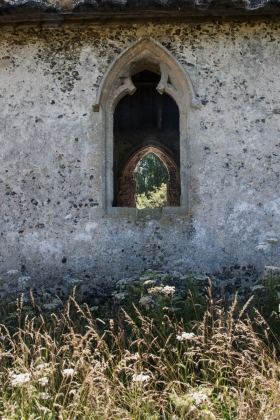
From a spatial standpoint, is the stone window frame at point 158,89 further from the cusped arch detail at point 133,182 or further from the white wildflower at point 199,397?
the cusped arch detail at point 133,182

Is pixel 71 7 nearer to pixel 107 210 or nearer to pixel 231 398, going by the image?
pixel 107 210

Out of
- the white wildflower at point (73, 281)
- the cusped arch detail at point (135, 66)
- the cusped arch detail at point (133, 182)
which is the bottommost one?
the white wildflower at point (73, 281)

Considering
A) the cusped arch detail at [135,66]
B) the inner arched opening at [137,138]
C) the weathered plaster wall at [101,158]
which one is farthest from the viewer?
the inner arched opening at [137,138]

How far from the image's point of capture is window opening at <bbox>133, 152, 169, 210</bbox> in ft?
103

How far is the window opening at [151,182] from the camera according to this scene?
1234 inches

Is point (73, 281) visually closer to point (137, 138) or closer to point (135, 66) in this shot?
point (135, 66)

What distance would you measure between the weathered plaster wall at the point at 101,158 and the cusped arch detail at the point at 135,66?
4.6 inches

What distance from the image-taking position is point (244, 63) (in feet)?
22.7

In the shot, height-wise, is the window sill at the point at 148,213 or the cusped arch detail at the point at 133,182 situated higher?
the cusped arch detail at the point at 133,182

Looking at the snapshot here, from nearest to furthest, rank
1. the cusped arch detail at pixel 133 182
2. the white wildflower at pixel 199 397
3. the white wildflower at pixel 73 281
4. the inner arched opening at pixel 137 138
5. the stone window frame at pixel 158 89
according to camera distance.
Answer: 1. the white wildflower at pixel 199 397
2. the white wildflower at pixel 73 281
3. the stone window frame at pixel 158 89
4. the inner arched opening at pixel 137 138
5. the cusped arch detail at pixel 133 182

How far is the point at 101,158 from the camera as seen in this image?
678cm

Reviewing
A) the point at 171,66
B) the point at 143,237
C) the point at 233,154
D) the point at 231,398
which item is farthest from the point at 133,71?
the point at 231,398

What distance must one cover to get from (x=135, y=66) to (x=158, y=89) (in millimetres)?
527

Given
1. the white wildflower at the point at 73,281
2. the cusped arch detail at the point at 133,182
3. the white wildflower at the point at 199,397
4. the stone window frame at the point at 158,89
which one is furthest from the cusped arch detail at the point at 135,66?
the cusped arch detail at the point at 133,182
